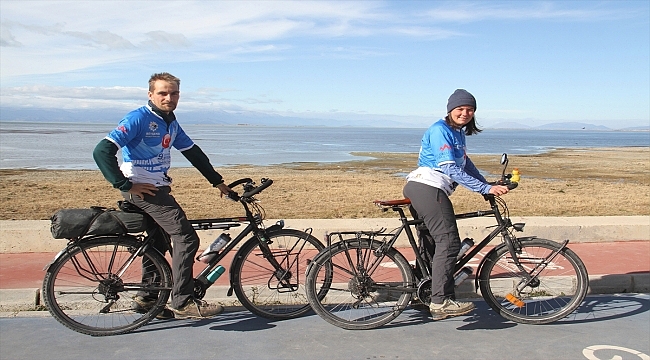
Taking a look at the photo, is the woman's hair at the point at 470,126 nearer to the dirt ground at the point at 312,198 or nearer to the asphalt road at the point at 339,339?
the asphalt road at the point at 339,339

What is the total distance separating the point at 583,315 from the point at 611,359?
992mm

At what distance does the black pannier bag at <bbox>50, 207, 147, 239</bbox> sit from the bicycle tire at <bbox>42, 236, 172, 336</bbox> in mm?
101

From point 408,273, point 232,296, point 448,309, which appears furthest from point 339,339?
point 232,296

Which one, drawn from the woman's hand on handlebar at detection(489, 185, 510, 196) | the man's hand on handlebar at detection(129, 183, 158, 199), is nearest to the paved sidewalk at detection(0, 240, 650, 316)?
the man's hand on handlebar at detection(129, 183, 158, 199)

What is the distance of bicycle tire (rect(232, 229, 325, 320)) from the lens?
4926mm

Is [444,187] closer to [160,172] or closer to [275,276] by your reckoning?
[275,276]

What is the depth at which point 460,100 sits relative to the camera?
15.3ft

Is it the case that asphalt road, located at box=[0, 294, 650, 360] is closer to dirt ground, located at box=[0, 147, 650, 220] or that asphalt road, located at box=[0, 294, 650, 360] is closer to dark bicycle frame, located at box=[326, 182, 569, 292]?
dark bicycle frame, located at box=[326, 182, 569, 292]

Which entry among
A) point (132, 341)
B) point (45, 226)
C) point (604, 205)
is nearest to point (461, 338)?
point (132, 341)

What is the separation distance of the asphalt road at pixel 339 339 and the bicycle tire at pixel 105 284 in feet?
0.44

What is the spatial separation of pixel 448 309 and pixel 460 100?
1609 millimetres

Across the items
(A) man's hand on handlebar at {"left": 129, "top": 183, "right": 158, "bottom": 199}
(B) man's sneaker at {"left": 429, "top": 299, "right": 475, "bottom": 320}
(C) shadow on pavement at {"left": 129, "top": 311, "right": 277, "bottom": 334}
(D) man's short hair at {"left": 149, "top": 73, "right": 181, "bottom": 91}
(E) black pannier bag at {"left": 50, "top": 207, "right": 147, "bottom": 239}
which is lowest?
(C) shadow on pavement at {"left": 129, "top": 311, "right": 277, "bottom": 334}

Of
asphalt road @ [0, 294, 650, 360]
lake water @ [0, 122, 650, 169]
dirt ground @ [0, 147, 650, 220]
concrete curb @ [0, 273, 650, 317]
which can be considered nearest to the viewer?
asphalt road @ [0, 294, 650, 360]

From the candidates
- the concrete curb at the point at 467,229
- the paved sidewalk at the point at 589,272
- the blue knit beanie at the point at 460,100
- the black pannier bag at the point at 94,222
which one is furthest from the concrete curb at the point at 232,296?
the blue knit beanie at the point at 460,100
